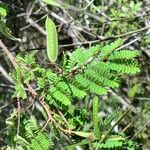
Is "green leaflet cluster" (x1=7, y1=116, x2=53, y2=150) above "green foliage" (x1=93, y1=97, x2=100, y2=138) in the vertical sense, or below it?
below

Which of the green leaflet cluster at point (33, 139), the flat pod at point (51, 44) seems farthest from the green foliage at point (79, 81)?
the flat pod at point (51, 44)

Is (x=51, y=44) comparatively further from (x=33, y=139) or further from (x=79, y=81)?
(x=33, y=139)

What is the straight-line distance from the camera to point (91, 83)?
46.4 inches

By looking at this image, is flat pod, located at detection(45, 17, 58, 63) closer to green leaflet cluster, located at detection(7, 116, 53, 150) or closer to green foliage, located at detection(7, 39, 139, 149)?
green foliage, located at detection(7, 39, 139, 149)

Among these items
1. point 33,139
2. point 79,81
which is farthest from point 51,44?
point 33,139

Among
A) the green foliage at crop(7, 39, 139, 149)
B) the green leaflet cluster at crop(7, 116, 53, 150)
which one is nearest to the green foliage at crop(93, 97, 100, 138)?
the green foliage at crop(7, 39, 139, 149)

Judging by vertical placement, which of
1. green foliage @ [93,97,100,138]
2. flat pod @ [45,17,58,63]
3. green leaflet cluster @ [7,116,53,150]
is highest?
flat pod @ [45,17,58,63]

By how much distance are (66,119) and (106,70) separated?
0.18 m

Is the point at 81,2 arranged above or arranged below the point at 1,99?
above

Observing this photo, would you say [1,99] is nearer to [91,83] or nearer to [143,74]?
[143,74]

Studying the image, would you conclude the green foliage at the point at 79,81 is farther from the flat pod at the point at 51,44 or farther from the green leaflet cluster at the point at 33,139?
the flat pod at the point at 51,44

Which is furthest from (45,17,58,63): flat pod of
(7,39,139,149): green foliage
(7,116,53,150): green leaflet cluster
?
(7,116,53,150): green leaflet cluster

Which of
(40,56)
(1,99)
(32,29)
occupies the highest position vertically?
(32,29)

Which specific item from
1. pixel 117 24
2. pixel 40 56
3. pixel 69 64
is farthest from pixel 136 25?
pixel 69 64
